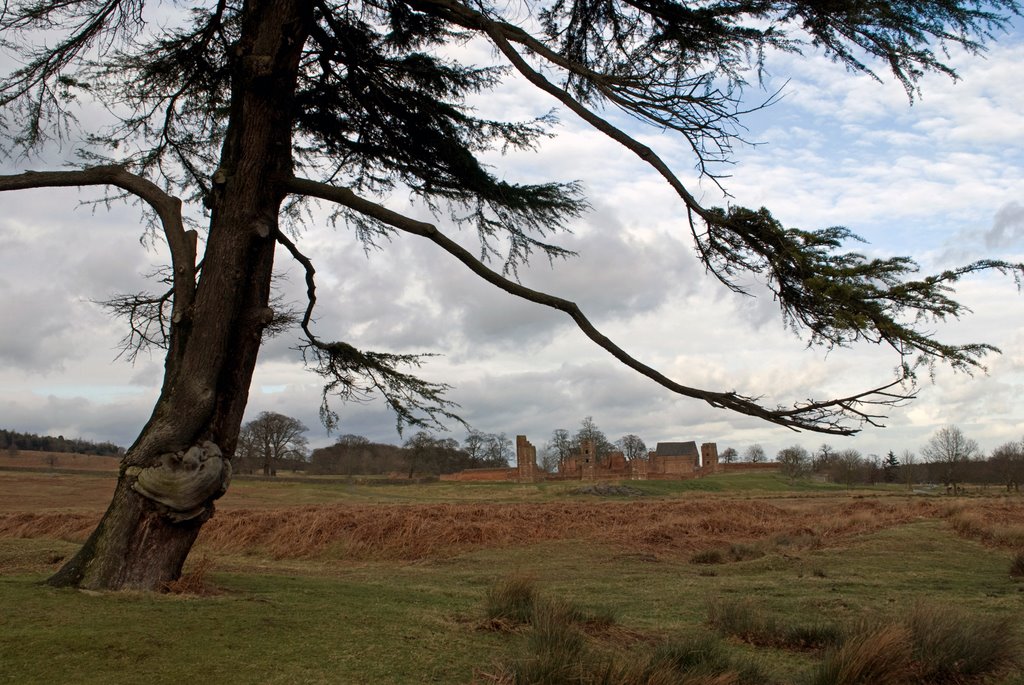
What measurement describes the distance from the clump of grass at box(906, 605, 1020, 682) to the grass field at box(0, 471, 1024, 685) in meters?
0.06

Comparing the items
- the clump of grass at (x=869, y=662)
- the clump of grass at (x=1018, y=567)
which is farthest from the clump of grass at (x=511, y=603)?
the clump of grass at (x=1018, y=567)

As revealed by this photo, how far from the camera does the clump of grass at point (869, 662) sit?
4.92 meters

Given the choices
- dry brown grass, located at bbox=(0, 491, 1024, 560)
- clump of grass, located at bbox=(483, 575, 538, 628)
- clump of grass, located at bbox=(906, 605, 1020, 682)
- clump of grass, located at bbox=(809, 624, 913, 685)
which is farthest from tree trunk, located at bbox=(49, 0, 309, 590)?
dry brown grass, located at bbox=(0, 491, 1024, 560)

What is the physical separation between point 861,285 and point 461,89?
499 centimetres

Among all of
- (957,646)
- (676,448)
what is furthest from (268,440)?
(957,646)

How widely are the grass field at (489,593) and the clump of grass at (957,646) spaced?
0.06m

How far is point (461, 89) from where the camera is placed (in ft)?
27.6

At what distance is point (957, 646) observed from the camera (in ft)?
18.6

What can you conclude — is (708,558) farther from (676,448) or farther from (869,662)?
(676,448)

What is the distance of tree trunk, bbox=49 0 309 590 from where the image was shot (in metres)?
6.43

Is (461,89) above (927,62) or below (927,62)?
above

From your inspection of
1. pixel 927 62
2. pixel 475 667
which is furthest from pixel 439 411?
pixel 927 62

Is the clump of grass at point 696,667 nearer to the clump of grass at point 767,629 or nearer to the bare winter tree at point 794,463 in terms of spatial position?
the clump of grass at point 767,629

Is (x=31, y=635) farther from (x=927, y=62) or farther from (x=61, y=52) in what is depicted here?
(x=927, y=62)
